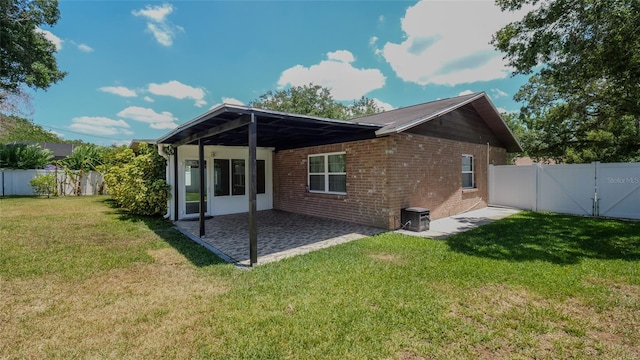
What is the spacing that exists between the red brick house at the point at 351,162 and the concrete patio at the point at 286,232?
0.64 m

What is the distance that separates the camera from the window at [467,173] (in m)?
11.5

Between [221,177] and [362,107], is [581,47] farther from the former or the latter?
[362,107]

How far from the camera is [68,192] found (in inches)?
772

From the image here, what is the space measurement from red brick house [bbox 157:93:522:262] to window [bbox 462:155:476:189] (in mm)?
40

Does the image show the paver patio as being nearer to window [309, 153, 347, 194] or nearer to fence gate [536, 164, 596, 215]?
window [309, 153, 347, 194]

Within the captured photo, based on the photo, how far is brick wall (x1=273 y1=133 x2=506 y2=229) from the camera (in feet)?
27.3

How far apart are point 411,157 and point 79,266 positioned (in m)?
8.30

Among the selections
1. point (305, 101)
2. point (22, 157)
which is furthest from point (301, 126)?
point (305, 101)

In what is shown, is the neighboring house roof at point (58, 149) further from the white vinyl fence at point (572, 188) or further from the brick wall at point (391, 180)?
the white vinyl fence at point (572, 188)

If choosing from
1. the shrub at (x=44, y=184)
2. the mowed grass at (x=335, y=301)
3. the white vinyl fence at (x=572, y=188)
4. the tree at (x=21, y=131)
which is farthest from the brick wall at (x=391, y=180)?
the tree at (x=21, y=131)

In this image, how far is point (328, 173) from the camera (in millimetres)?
10328

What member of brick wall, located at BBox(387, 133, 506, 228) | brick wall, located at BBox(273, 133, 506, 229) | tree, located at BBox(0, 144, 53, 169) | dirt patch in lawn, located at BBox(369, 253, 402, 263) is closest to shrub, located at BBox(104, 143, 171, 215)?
brick wall, located at BBox(273, 133, 506, 229)

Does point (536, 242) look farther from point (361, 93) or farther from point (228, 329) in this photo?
point (361, 93)

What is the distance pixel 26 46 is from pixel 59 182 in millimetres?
8318
